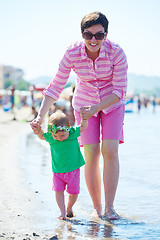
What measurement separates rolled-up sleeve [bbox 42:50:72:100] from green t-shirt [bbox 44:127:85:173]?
0.42 metres

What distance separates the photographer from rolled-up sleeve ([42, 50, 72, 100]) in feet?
13.7

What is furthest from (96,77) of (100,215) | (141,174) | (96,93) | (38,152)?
(38,152)

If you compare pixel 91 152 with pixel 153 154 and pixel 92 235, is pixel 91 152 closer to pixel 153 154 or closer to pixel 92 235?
pixel 92 235

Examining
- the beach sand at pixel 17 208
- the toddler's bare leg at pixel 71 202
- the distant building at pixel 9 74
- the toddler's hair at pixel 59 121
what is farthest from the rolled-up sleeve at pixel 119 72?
the distant building at pixel 9 74

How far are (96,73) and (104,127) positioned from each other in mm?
537

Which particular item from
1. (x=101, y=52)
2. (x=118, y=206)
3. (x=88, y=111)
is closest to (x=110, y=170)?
(x=88, y=111)

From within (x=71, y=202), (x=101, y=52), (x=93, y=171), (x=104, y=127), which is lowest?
(x=71, y=202)

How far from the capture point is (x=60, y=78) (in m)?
4.24

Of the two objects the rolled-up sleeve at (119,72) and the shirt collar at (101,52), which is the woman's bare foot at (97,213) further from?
the shirt collar at (101,52)

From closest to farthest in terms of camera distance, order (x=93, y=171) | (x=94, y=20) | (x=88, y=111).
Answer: (x=94, y=20) < (x=88, y=111) < (x=93, y=171)

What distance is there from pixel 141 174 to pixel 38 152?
137 inches

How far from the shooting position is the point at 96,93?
4.20m

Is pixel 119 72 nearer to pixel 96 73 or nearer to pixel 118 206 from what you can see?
pixel 96 73

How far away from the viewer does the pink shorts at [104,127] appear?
423 cm
